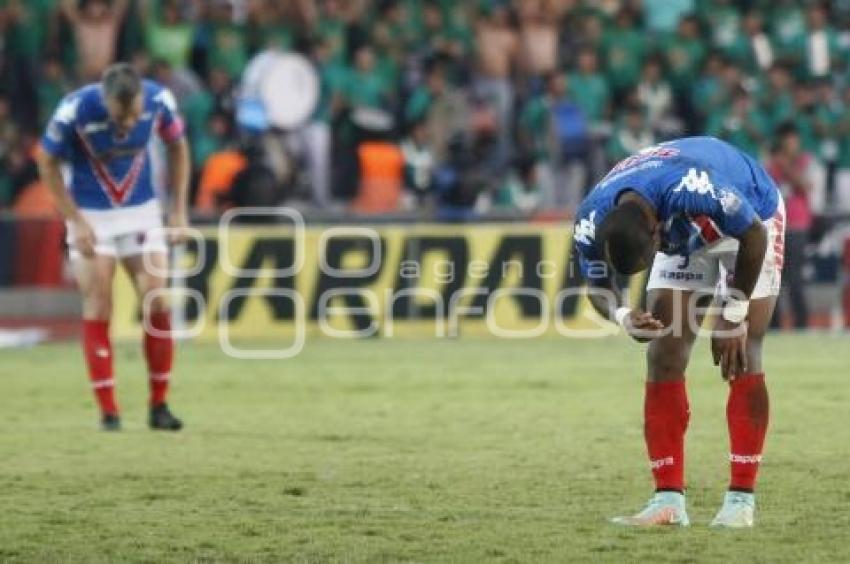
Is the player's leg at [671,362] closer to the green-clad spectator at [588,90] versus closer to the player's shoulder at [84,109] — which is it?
the player's shoulder at [84,109]

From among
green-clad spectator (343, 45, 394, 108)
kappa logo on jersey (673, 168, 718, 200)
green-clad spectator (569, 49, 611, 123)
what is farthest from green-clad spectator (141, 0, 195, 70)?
kappa logo on jersey (673, 168, 718, 200)

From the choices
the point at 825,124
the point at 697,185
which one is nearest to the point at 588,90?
the point at 825,124

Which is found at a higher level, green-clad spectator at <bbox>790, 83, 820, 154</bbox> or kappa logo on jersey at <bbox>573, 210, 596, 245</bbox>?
kappa logo on jersey at <bbox>573, 210, 596, 245</bbox>

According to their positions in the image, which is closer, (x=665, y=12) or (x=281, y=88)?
(x=281, y=88)

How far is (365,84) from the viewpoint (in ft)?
75.0

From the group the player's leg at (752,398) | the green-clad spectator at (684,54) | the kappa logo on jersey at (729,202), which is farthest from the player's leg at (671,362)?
the green-clad spectator at (684,54)

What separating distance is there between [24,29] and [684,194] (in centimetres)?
1534

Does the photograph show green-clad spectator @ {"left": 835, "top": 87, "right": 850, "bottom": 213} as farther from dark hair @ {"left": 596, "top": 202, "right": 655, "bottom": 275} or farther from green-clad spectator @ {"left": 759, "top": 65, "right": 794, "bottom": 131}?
dark hair @ {"left": 596, "top": 202, "right": 655, "bottom": 275}

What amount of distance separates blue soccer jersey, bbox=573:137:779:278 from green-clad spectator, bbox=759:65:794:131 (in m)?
15.3

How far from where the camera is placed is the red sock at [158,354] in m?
12.9

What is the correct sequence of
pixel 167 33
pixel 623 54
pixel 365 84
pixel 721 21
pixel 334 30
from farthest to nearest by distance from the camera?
pixel 721 21 → pixel 623 54 → pixel 334 30 → pixel 365 84 → pixel 167 33

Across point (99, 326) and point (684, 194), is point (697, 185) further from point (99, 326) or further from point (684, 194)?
point (99, 326)

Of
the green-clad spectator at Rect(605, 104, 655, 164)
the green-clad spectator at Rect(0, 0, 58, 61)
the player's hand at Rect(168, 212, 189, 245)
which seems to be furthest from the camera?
the green-clad spectator at Rect(605, 104, 655, 164)

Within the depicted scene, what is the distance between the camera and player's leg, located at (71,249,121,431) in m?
12.9
